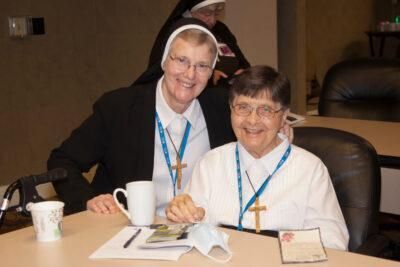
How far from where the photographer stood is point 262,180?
2.24 m

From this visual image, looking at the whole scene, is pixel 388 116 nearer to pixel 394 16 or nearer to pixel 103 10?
pixel 103 10

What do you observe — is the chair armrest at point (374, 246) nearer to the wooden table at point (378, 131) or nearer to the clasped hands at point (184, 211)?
the clasped hands at point (184, 211)

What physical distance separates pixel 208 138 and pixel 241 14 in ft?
12.6

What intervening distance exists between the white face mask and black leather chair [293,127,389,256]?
2.00 feet

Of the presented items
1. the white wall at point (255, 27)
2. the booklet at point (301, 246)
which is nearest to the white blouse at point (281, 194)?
the booklet at point (301, 246)

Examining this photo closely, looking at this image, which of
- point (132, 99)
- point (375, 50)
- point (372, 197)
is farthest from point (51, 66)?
point (375, 50)

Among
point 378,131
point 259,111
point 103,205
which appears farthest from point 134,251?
point 378,131

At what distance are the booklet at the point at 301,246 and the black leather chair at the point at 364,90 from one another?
7.28 ft

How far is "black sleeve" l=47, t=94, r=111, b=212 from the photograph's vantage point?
2.54m

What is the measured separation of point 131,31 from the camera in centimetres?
579

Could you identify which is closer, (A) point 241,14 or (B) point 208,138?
(B) point 208,138

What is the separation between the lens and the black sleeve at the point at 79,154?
254 cm

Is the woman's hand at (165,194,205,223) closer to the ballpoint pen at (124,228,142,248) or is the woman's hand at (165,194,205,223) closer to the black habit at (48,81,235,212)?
the ballpoint pen at (124,228,142,248)

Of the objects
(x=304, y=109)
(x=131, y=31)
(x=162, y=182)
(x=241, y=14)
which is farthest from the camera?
(x=304, y=109)
